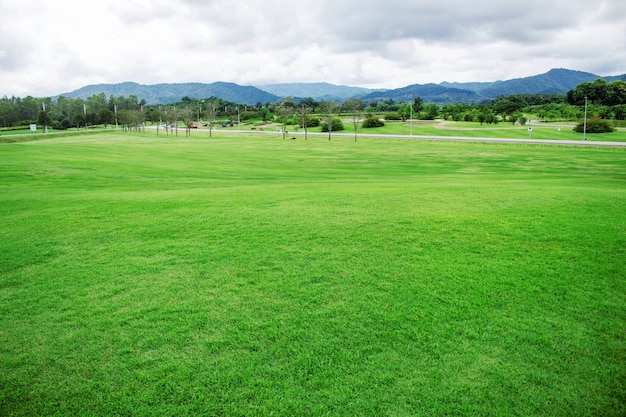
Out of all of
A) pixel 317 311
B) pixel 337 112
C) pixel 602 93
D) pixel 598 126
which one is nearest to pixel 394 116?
pixel 337 112

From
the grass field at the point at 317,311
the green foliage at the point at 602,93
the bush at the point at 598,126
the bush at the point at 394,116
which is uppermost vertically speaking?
the green foliage at the point at 602,93

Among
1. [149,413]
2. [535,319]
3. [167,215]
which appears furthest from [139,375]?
[167,215]

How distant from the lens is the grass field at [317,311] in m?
4.62

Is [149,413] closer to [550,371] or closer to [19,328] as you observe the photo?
[19,328]

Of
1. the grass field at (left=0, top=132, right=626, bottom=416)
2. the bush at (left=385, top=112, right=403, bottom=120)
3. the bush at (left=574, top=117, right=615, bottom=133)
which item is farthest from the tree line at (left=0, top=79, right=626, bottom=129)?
the grass field at (left=0, top=132, right=626, bottom=416)

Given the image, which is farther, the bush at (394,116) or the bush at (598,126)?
Result: the bush at (394,116)

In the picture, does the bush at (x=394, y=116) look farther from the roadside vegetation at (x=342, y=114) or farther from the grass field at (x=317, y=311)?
the grass field at (x=317, y=311)

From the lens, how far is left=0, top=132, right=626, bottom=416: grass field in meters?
4.62

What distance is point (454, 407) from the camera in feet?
14.6

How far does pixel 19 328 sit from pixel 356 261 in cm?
565

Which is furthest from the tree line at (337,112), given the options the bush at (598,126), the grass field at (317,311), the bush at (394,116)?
the grass field at (317,311)

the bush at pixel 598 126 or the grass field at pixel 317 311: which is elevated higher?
the bush at pixel 598 126

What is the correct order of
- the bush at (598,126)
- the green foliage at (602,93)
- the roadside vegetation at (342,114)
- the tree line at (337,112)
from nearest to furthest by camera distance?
the bush at (598,126)
the roadside vegetation at (342,114)
the tree line at (337,112)
the green foliage at (602,93)

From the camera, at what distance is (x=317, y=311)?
614cm
